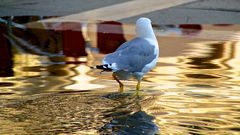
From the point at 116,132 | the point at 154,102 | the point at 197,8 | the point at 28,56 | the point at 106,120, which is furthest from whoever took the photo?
the point at 197,8

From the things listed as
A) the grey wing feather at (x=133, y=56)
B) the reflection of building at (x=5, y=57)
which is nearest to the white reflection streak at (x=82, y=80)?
the grey wing feather at (x=133, y=56)

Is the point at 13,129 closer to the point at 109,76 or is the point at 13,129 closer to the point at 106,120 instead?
the point at 106,120

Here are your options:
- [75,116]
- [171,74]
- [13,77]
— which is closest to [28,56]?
[13,77]

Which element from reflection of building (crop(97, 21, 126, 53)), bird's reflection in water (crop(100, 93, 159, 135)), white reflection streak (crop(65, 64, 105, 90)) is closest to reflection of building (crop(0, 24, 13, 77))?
white reflection streak (crop(65, 64, 105, 90))

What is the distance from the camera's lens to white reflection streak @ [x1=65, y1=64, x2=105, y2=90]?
834cm

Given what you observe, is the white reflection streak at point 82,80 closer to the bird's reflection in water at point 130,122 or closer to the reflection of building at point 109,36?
the bird's reflection in water at point 130,122

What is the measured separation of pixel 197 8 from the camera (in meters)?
14.6

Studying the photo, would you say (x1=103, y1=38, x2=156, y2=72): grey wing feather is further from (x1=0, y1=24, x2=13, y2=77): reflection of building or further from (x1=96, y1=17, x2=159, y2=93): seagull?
(x1=0, y1=24, x2=13, y2=77): reflection of building

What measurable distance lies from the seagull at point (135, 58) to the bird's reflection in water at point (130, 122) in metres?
0.40

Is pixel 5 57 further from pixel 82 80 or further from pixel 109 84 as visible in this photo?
pixel 109 84

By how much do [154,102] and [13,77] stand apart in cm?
217

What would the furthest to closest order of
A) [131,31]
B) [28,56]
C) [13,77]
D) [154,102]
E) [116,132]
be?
[131,31]
[28,56]
[13,77]
[154,102]
[116,132]

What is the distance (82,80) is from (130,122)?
7.01ft

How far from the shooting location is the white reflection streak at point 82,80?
8.34 meters
